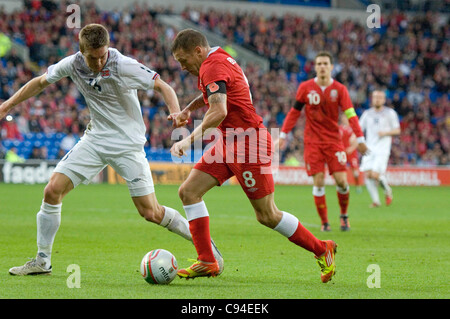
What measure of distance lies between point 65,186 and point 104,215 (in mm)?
6961

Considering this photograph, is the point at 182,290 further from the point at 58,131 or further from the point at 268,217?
the point at 58,131

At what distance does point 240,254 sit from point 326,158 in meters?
3.42

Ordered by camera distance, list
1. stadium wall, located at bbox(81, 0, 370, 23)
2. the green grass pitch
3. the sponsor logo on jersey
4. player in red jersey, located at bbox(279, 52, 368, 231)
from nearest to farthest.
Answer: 1. the green grass pitch
2. the sponsor logo on jersey
3. player in red jersey, located at bbox(279, 52, 368, 231)
4. stadium wall, located at bbox(81, 0, 370, 23)

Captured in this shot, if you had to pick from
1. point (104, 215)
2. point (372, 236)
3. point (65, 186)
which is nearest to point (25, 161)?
point (104, 215)

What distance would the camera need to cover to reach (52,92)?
26625mm

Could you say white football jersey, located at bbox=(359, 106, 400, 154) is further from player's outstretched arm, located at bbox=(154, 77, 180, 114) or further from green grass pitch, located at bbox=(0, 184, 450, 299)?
player's outstretched arm, located at bbox=(154, 77, 180, 114)

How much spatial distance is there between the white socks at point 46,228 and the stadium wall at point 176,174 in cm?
1680

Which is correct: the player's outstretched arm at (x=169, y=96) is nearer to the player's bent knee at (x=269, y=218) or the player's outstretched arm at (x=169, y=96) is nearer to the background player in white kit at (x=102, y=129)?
the background player in white kit at (x=102, y=129)

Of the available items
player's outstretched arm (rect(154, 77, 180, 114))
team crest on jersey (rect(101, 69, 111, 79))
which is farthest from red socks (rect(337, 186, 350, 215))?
team crest on jersey (rect(101, 69, 111, 79))

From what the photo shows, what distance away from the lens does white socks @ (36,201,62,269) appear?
6938 mm

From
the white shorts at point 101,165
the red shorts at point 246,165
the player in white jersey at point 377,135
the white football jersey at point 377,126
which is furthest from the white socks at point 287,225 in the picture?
the white football jersey at point 377,126

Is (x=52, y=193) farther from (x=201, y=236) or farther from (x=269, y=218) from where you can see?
(x=269, y=218)

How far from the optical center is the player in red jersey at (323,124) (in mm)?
11555
